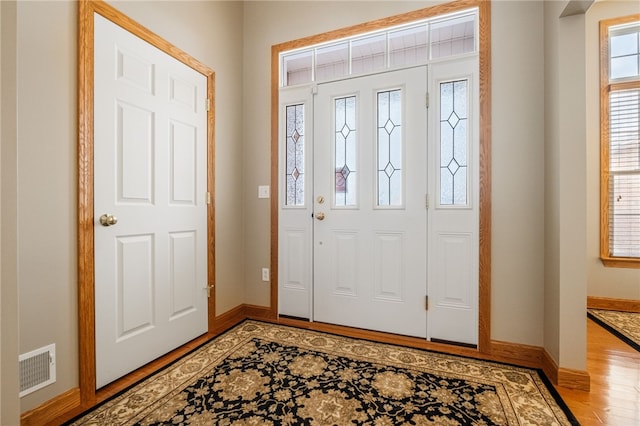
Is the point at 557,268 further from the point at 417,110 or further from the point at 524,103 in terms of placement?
the point at 417,110

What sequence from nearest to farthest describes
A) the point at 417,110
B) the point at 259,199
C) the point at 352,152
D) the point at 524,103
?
the point at 524,103, the point at 417,110, the point at 352,152, the point at 259,199

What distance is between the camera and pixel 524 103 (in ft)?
6.63

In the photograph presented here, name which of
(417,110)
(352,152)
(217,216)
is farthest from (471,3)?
(217,216)

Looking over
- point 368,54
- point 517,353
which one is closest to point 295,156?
point 368,54

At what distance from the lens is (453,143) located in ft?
7.28

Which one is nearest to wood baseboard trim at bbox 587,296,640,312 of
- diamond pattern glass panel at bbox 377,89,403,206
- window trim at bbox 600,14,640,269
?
window trim at bbox 600,14,640,269

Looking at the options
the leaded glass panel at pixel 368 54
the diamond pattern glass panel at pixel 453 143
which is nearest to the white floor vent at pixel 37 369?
the diamond pattern glass panel at pixel 453 143

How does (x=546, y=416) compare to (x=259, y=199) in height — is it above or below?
below

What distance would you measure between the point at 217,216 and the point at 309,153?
94 centimetres

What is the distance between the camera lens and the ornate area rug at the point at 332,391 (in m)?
1.44

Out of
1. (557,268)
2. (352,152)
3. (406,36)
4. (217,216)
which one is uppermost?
(406,36)

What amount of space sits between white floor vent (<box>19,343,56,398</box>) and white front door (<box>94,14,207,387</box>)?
22 centimetres

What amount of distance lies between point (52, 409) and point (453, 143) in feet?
9.01

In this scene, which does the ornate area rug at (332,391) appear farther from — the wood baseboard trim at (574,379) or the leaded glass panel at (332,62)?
the leaded glass panel at (332,62)
